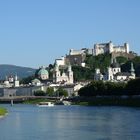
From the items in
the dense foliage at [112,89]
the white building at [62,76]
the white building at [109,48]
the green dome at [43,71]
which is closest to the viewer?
the dense foliage at [112,89]

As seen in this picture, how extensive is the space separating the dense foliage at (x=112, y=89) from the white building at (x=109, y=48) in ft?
160

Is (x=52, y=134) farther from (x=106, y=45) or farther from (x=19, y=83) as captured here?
(x=19, y=83)

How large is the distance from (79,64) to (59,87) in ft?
60.6

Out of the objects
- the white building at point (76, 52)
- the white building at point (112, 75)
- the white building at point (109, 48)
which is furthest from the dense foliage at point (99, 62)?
the white building at point (76, 52)

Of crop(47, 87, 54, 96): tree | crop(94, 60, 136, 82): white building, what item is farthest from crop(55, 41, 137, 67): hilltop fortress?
crop(47, 87, 54, 96): tree

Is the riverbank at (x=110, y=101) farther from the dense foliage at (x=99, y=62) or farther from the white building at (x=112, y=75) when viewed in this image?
the dense foliage at (x=99, y=62)

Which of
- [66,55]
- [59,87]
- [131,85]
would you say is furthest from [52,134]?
[66,55]

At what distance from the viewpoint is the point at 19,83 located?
158000mm

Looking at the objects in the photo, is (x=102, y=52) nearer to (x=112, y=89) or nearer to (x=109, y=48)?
(x=109, y=48)

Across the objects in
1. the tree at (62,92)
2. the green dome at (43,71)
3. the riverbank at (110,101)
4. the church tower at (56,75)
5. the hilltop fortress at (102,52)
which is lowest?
the riverbank at (110,101)

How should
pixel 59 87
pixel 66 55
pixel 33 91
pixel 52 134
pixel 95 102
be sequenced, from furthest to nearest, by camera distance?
pixel 66 55, pixel 33 91, pixel 59 87, pixel 95 102, pixel 52 134

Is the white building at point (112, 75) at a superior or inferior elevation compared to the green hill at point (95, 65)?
inferior

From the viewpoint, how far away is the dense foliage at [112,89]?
3009 inches

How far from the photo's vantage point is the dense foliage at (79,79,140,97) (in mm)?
76438
